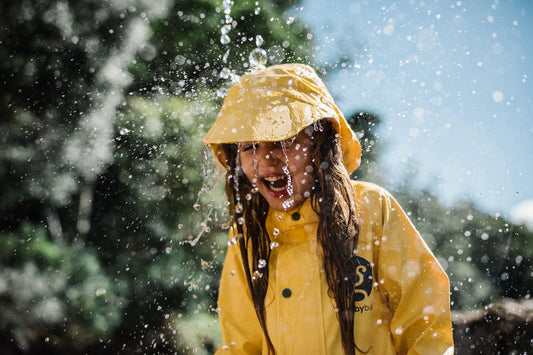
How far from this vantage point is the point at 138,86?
4.11 m

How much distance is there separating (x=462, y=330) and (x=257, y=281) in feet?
13.0

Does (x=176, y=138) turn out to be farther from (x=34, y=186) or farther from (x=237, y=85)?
(x=237, y=85)

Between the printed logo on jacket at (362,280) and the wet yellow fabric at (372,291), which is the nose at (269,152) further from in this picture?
the printed logo on jacket at (362,280)

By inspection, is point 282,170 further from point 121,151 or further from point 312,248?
point 121,151

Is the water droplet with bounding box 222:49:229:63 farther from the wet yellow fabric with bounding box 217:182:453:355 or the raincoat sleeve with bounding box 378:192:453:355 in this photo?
the raincoat sleeve with bounding box 378:192:453:355

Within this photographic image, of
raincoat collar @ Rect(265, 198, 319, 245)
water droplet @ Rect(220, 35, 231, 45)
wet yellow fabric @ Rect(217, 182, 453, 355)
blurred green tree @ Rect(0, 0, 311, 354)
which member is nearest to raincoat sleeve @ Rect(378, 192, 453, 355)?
wet yellow fabric @ Rect(217, 182, 453, 355)

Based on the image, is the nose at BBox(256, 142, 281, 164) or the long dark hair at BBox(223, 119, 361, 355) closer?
the long dark hair at BBox(223, 119, 361, 355)

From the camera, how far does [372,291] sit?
1642 mm

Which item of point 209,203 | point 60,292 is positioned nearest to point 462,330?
point 209,203

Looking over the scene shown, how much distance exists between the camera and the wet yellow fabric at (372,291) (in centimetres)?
153

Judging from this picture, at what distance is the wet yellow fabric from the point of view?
5.02 feet

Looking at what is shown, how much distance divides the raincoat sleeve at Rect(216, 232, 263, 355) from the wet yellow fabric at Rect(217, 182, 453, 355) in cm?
9

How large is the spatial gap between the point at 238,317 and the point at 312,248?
529mm

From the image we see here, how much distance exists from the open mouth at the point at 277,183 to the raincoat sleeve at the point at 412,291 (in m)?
0.47
